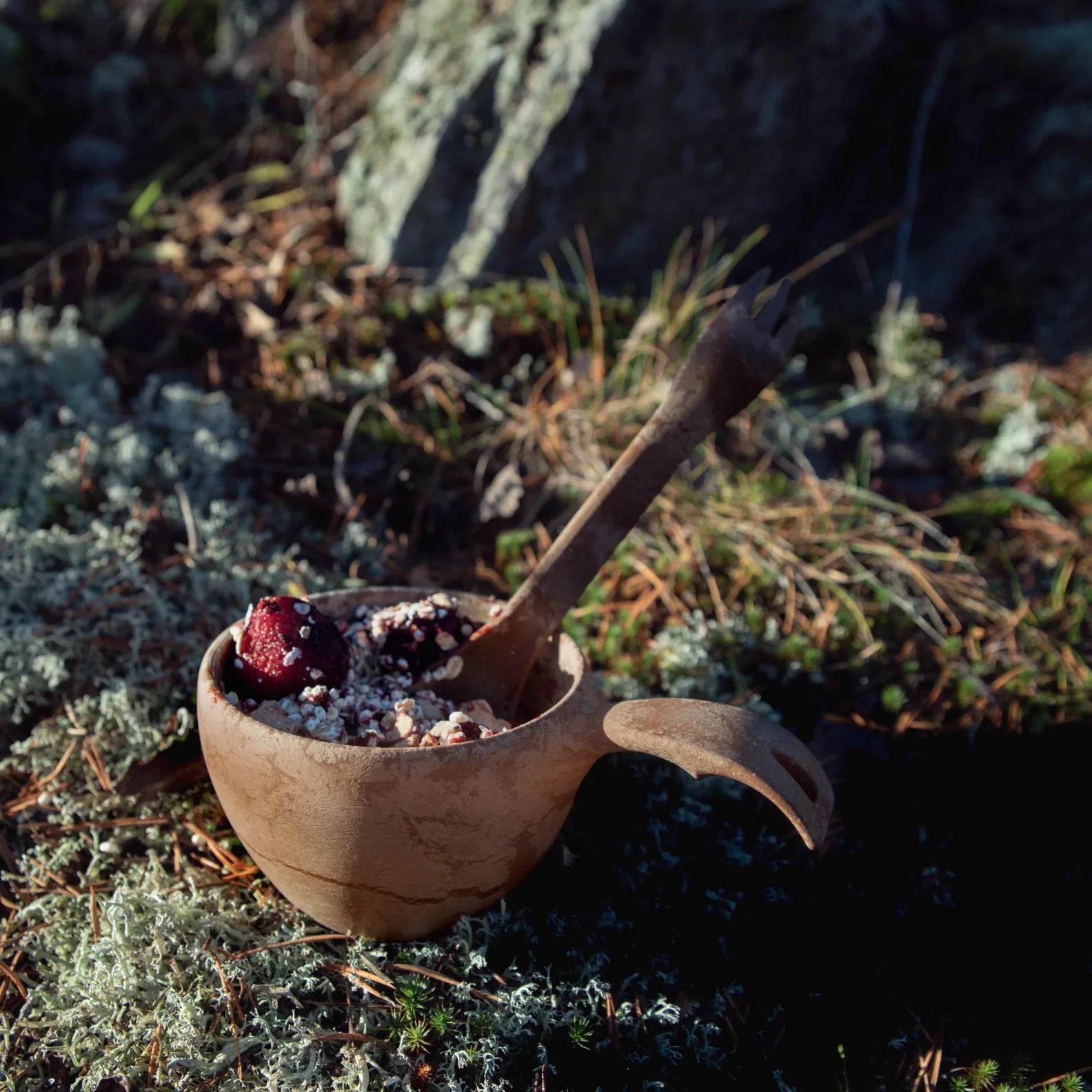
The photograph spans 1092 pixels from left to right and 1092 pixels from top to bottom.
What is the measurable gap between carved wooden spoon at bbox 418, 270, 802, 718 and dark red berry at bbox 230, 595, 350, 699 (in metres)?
0.23

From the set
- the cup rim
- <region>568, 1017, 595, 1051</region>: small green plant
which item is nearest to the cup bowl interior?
the cup rim

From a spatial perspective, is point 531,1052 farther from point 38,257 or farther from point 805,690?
point 38,257

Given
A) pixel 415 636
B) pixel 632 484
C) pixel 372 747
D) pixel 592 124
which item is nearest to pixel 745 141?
pixel 592 124

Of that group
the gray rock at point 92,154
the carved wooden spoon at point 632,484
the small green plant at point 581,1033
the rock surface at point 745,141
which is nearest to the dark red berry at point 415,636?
the carved wooden spoon at point 632,484

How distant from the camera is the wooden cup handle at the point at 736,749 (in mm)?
1410

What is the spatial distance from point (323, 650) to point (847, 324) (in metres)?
3.14

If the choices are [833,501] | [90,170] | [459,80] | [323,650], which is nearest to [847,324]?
[833,501]

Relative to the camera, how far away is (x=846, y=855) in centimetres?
216

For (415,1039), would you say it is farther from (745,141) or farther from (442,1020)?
(745,141)

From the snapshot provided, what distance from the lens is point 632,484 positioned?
1.82m

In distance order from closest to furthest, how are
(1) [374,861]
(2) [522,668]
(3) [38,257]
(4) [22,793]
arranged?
(1) [374,861], (2) [522,668], (4) [22,793], (3) [38,257]

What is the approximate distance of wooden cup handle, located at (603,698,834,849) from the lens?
141 cm

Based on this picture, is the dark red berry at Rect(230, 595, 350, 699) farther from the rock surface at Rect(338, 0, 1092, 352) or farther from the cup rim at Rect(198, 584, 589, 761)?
the rock surface at Rect(338, 0, 1092, 352)

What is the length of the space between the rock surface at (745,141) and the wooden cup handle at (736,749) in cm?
259
